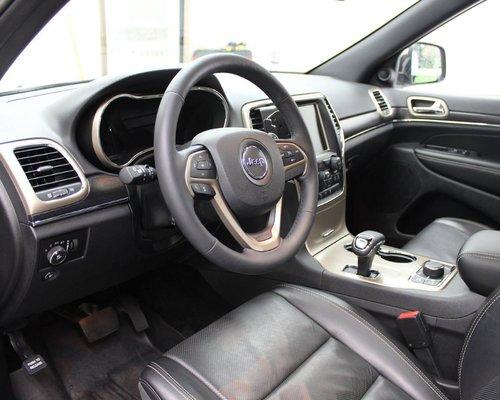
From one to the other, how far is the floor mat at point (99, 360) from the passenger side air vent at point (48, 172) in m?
0.78

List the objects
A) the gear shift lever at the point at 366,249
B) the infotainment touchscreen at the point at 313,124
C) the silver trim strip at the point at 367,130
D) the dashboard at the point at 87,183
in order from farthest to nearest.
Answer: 1. the silver trim strip at the point at 367,130
2. the infotainment touchscreen at the point at 313,124
3. the gear shift lever at the point at 366,249
4. the dashboard at the point at 87,183

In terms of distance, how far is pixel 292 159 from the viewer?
129 centimetres

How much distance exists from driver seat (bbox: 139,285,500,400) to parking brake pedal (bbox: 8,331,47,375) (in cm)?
58

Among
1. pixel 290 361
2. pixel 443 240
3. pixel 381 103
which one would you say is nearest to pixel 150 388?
pixel 290 361

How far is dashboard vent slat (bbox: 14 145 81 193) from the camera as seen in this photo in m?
1.12

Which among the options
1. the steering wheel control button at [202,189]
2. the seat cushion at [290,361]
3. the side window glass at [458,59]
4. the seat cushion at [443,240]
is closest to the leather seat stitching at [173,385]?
the seat cushion at [290,361]

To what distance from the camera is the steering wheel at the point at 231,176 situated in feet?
3.36

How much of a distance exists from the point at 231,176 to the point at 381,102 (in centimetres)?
154

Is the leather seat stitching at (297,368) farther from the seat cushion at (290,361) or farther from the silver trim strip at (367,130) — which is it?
the silver trim strip at (367,130)

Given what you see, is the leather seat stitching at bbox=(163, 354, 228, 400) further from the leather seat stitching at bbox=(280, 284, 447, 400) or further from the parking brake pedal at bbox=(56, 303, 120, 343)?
the parking brake pedal at bbox=(56, 303, 120, 343)

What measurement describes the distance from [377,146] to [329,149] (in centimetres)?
60

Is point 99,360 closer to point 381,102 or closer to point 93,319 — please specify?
point 93,319

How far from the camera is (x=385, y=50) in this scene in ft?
7.68

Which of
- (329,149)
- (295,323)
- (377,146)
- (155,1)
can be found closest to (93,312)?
(295,323)
